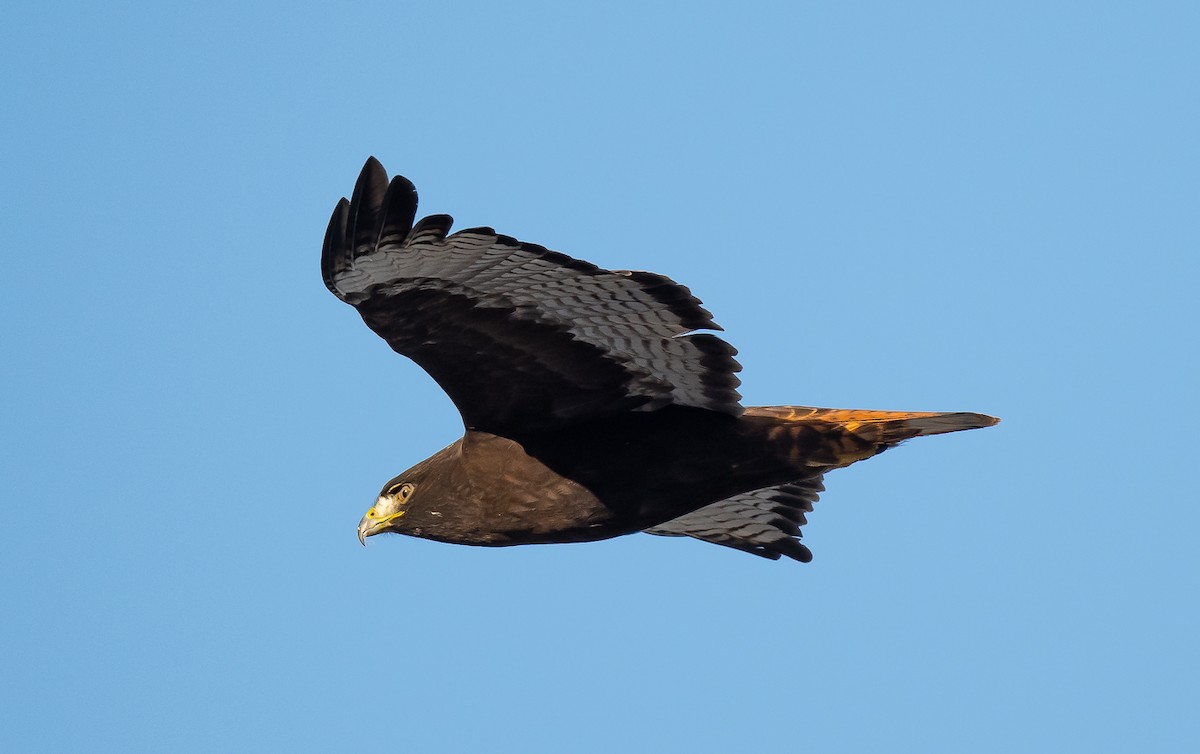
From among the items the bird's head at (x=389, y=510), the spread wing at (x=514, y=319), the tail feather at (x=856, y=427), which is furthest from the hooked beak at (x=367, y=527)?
the tail feather at (x=856, y=427)

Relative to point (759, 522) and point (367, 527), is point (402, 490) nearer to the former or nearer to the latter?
point (367, 527)

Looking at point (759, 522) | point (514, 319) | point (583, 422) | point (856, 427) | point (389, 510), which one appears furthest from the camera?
point (759, 522)

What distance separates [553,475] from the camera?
921 centimetres

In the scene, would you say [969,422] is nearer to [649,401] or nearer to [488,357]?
[649,401]

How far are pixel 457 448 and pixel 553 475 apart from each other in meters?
0.59

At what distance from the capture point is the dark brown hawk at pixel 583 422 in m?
8.62

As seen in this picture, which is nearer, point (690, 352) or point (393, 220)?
point (393, 220)

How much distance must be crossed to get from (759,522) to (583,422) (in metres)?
2.44

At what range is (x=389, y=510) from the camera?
371 inches

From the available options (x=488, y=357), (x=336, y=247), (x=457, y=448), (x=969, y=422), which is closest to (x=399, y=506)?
(x=457, y=448)

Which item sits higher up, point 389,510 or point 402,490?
point 402,490

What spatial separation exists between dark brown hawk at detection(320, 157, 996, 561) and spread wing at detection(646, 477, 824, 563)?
182cm

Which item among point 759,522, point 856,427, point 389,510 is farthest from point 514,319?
point 759,522

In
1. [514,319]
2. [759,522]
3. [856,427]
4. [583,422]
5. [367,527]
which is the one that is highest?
[514,319]
